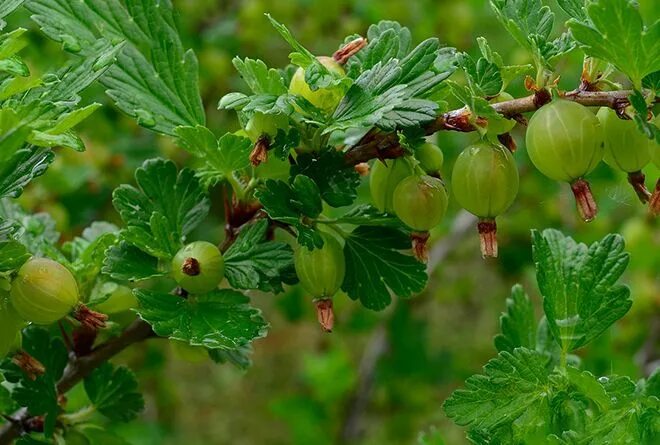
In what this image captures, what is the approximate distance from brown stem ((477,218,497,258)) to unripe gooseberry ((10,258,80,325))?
28 cm

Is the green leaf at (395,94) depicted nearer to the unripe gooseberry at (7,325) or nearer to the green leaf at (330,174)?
the green leaf at (330,174)

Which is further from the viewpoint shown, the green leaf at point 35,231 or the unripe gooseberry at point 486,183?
the green leaf at point 35,231

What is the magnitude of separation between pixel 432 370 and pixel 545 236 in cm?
125

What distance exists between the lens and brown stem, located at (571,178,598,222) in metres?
0.54

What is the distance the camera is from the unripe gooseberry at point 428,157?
60 centimetres

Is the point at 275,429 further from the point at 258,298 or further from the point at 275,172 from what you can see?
the point at 275,172

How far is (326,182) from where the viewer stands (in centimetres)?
60

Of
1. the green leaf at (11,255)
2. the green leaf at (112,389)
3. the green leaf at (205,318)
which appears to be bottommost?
the green leaf at (112,389)

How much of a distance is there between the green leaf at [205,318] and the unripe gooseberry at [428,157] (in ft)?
0.52

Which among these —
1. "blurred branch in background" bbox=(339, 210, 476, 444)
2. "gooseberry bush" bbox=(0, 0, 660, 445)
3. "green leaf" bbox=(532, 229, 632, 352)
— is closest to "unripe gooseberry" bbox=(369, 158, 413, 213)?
"gooseberry bush" bbox=(0, 0, 660, 445)

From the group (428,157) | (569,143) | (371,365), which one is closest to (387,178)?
→ (428,157)

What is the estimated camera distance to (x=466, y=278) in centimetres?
213

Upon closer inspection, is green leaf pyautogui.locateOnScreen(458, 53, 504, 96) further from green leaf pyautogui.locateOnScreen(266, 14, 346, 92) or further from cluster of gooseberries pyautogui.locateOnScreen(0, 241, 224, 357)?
cluster of gooseberries pyautogui.locateOnScreen(0, 241, 224, 357)

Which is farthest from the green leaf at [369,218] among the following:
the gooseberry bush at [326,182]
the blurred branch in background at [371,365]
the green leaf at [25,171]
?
the blurred branch in background at [371,365]
